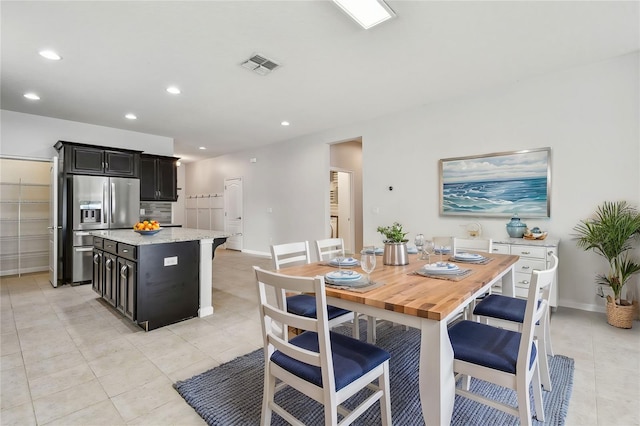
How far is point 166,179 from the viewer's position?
6.24m

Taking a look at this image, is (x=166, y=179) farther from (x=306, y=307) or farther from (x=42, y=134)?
(x=306, y=307)

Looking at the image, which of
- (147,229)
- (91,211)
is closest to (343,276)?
(147,229)

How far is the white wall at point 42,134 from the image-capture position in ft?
15.4

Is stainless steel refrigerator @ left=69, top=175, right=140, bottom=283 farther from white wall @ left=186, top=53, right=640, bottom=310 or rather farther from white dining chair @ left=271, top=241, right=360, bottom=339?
white dining chair @ left=271, top=241, right=360, bottom=339

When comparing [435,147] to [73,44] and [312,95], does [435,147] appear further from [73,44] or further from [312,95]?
[73,44]

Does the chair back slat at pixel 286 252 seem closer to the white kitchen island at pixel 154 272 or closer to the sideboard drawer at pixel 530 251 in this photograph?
the white kitchen island at pixel 154 272

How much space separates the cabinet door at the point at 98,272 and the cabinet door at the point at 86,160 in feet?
5.56

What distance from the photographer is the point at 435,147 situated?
14.7ft

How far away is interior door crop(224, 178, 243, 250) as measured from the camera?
8.08 meters

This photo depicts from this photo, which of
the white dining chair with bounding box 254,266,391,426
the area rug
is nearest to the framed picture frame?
the area rug

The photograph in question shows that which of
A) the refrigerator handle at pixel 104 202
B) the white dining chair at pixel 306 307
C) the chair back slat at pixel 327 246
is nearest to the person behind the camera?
the white dining chair at pixel 306 307

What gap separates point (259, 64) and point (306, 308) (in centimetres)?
262

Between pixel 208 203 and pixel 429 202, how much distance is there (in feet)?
22.5

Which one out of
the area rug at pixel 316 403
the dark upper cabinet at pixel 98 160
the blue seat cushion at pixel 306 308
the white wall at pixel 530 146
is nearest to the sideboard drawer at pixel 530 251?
the white wall at pixel 530 146
